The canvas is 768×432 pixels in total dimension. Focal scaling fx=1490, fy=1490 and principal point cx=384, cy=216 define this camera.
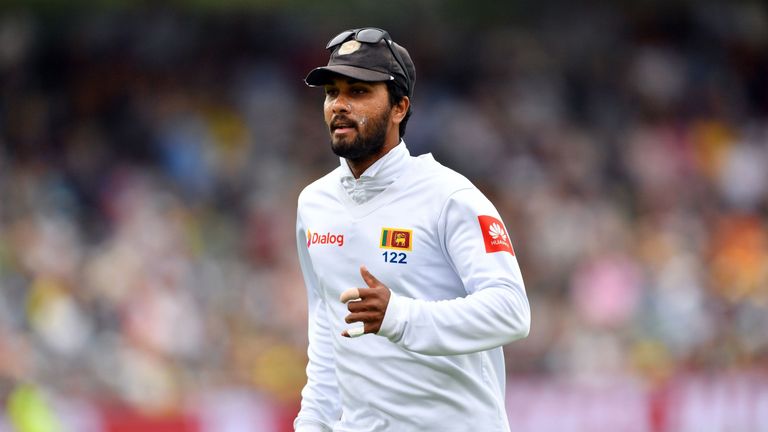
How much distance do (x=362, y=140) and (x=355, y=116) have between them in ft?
0.28

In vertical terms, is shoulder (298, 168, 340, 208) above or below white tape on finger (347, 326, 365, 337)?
above

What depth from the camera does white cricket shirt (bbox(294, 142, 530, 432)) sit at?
4.82 metres

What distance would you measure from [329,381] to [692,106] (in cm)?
1369

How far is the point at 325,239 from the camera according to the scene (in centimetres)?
529

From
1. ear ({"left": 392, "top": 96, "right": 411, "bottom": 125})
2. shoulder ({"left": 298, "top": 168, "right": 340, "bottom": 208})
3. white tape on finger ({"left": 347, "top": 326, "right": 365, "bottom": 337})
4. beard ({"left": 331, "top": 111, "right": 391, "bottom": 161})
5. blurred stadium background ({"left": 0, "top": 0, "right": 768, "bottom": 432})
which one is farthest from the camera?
blurred stadium background ({"left": 0, "top": 0, "right": 768, "bottom": 432})

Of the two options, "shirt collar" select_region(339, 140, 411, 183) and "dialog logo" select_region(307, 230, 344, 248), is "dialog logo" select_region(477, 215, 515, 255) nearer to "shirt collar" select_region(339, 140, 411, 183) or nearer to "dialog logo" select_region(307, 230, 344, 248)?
"shirt collar" select_region(339, 140, 411, 183)

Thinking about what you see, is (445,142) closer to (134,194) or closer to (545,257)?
(545,257)

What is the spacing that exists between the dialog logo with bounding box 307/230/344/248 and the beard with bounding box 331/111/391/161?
0.94 feet

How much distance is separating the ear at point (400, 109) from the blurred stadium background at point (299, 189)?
5860 millimetres

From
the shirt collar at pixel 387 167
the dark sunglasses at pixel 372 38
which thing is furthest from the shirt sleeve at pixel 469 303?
→ the dark sunglasses at pixel 372 38

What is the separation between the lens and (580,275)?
49.9 ft

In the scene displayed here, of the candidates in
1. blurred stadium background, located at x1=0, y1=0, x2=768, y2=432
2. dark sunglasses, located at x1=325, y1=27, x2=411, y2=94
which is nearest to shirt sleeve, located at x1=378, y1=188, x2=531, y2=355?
dark sunglasses, located at x1=325, y1=27, x2=411, y2=94

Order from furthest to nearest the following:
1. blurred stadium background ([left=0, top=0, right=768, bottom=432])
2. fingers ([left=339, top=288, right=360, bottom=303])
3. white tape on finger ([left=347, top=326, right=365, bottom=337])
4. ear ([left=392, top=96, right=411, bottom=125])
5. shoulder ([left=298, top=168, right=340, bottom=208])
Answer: blurred stadium background ([left=0, top=0, right=768, bottom=432]) < shoulder ([left=298, top=168, right=340, bottom=208]) < ear ([left=392, top=96, right=411, bottom=125]) < white tape on finger ([left=347, top=326, right=365, bottom=337]) < fingers ([left=339, top=288, right=360, bottom=303])

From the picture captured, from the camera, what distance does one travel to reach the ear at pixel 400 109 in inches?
207
